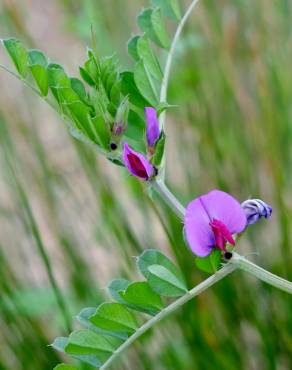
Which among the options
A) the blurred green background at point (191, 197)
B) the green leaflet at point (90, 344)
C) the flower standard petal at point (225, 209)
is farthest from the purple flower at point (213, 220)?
the blurred green background at point (191, 197)

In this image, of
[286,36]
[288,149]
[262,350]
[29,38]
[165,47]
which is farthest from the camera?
[286,36]

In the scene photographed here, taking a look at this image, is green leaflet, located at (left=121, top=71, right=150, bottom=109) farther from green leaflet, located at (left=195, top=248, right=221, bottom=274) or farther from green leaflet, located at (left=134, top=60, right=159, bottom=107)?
green leaflet, located at (left=195, top=248, right=221, bottom=274)

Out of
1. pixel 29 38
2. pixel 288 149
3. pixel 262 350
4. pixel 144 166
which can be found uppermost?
pixel 29 38

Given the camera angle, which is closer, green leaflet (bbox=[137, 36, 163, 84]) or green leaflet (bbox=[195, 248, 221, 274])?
green leaflet (bbox=[195, 248, 221, 274])

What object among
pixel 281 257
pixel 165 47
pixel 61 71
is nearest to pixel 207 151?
pixel 281 257

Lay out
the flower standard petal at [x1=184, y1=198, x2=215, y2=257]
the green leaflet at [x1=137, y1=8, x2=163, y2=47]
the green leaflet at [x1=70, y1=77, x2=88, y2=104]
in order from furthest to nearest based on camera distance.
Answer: the green leaflet at [x1=137, y1=8, x2=163, y2=47], the green leaflet at [x1=70, y1=77, x2=88, y2=104], the flower standard petal at [x1=184, y1=198, x2=215, y2=257]

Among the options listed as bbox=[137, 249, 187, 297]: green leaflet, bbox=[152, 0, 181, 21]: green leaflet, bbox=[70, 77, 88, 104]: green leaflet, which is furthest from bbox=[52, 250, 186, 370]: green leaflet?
bbox=[152, 0, 181, 21]: green leaflet

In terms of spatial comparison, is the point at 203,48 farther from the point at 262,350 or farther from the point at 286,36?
the point at 262,350
